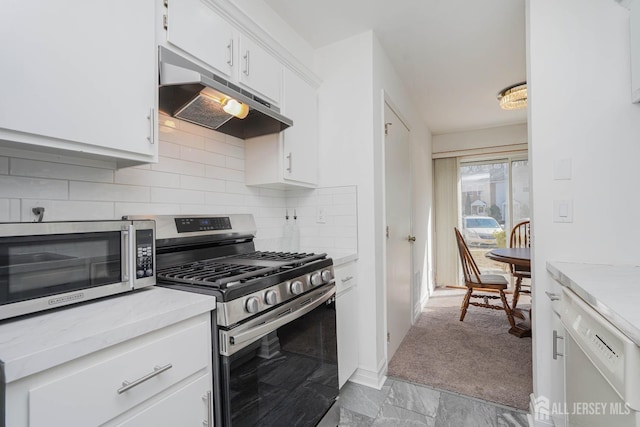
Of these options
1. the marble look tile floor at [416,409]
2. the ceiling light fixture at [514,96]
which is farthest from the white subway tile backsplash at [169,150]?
the ceiling light fixture at [514,96]

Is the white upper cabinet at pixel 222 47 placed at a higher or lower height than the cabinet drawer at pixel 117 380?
higher

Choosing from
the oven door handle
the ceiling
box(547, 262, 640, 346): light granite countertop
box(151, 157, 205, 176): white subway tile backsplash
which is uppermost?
the ceiling

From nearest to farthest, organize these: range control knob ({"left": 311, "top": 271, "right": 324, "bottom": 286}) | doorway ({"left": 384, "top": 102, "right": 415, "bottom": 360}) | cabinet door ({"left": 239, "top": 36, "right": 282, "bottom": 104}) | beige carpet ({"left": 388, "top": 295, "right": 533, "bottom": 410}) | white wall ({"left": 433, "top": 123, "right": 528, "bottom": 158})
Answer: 1. range control knob ({"left": 311, "top": 271, "right": 324, "bottom": 286})
2. cabinet door ({"left": 239, "top": 36, "right": 282, "bottom": 104})
3. beige carpet ({"left": 388, "top": 295, "right": 533, "bottom": 410})
4. doorway ({"left": 384, "top": 102, "right": 415, "bottom": 360})
5. white wall ({"left": 433, "top": 123, "right": 528, "bottom": 158})

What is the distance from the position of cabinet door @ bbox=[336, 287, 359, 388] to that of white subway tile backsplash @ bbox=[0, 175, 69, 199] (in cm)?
146

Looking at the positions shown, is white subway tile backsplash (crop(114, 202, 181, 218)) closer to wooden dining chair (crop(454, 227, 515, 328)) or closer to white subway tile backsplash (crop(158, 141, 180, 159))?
white subway tile backsplash (crop(158, 141, 180, 159))

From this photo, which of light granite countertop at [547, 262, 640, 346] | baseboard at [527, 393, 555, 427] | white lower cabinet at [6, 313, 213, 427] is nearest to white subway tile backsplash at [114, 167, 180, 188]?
white lower cabinet at [6, 313, 213, 427]

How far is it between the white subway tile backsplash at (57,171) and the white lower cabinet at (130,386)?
76 centimetres

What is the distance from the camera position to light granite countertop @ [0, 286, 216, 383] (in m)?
0.62

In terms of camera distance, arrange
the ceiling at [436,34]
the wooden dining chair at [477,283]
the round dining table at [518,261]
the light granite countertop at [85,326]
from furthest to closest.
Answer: the wooden dining chair at [477,283], the round dining table at [518,261], the ceiling at [436,34], the light granite countertop at [85,326]

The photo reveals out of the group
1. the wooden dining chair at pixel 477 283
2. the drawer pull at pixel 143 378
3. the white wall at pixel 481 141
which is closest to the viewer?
the drawer pull at pixel 143 378

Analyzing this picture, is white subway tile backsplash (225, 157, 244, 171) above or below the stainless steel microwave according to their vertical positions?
above

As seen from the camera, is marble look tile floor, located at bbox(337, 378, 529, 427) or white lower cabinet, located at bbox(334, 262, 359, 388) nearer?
marble look tile floor, located at bbox(337, 378, 529, 427)

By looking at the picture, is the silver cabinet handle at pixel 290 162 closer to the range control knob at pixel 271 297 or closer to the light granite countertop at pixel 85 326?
the range control knob at pixel 271 297

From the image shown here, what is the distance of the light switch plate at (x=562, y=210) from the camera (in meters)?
1.48
